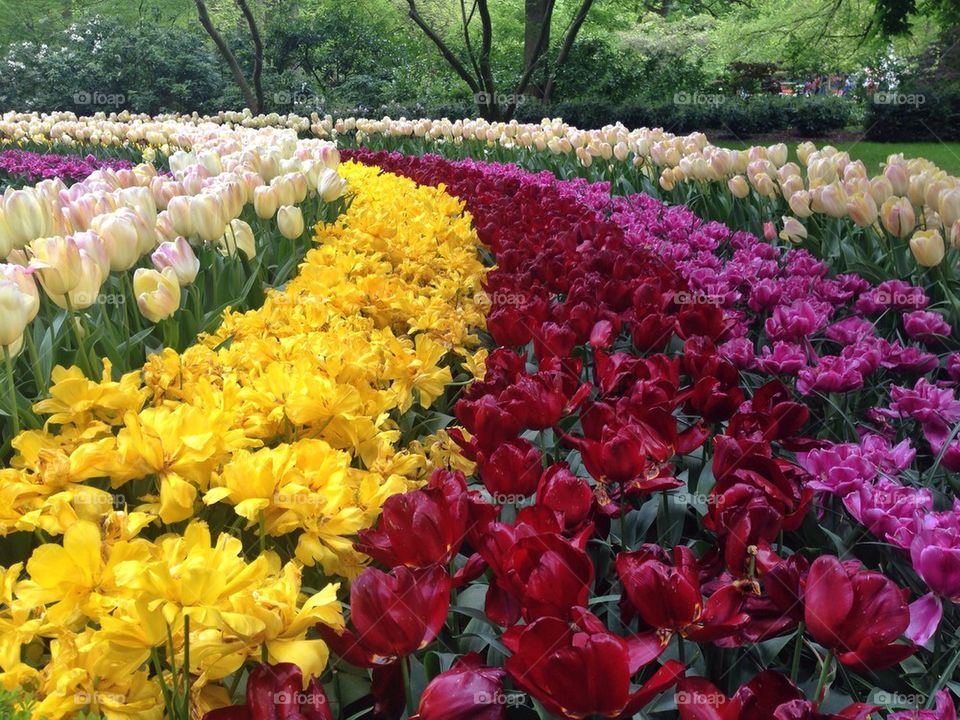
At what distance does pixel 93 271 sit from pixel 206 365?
501mm

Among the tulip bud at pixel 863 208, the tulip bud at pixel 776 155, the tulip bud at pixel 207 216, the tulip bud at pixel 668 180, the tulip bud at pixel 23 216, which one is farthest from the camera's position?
the tulip bud at pixel 668 180

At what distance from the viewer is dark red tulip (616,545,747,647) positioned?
93cm

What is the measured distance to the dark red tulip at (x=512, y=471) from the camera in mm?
1233

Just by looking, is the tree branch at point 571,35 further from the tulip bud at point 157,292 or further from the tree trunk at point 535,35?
the tulip bud at point 157,292

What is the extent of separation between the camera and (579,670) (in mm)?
811

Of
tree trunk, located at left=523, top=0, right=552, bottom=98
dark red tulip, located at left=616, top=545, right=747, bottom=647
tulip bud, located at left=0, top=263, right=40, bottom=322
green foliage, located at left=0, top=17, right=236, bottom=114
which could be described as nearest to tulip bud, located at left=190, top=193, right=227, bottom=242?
tulip bud, located at left=0, top=263, right=40, bottom=322

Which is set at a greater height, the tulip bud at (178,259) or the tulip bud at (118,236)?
the tulip bud at (118,236)

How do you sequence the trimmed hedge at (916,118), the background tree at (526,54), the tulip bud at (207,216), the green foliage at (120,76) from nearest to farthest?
the tulip bud at (207,216) < the background tree at (526,54) < the trimmed hedge at (916,118) < the green foliage at (120,76)

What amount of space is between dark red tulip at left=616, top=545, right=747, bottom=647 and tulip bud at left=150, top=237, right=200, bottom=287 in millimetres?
1705

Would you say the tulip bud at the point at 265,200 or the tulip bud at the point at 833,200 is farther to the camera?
the tulip bud at the point at 833,200

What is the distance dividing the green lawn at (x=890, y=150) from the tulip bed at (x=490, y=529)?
1289cm

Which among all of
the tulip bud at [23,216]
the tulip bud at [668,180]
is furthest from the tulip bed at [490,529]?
the tulip bud at [668,180]

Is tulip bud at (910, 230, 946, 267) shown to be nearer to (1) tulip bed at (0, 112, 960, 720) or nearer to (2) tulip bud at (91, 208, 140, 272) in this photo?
(1) tulip bed at (0, 112, 960, 720)

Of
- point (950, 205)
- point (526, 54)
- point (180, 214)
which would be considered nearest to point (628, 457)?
point (180, 214)
